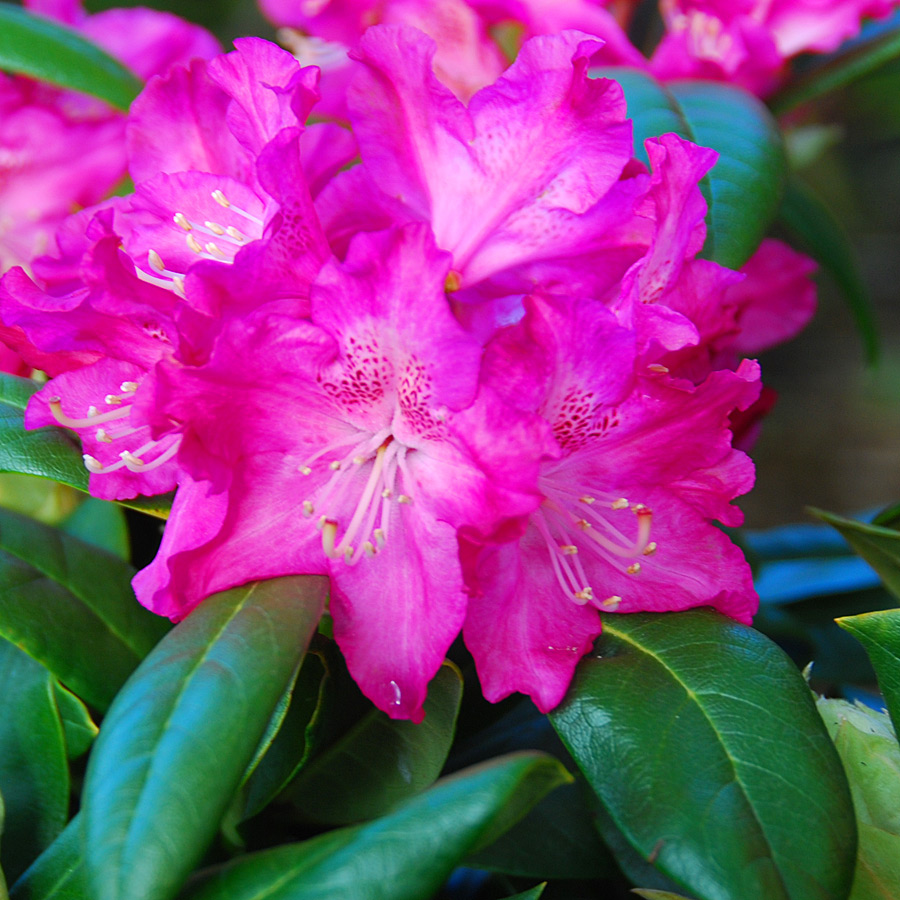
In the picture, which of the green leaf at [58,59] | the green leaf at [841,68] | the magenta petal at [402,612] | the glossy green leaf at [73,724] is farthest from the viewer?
the green leaf at [841,68]

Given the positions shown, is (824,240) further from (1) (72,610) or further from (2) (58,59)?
(1) (72,610)

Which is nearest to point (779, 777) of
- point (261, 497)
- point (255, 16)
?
point (261, 497)

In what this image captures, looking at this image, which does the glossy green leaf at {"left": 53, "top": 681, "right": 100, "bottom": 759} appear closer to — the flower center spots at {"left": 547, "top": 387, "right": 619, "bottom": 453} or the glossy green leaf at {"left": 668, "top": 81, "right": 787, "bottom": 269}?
the flower center spots at {"left": 547, "top": 387, "right": 619, "bottom": 453}

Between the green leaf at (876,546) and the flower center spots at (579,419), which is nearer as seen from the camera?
the flower center spots at (579,419)

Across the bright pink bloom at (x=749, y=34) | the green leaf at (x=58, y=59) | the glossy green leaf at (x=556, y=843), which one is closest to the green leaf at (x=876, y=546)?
the glossy green leaf at (x=556, y=843)

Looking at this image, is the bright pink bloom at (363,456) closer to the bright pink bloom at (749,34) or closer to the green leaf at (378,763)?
the green leaf at (378,763)

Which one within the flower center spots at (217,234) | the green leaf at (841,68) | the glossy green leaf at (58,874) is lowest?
the glossy green leaf at (58,874)

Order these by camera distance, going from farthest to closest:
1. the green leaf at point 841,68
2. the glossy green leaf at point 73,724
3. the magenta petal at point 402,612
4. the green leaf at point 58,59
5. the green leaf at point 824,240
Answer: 1. the green leaf at point 824,240
2. the green leaf at point 841,68
3. the green leaf at point 58,59
4. the glossy green leaf at point 73,724
5. the magenta petal at point 402,612
